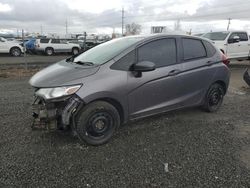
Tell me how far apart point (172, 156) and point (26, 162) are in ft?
6.50

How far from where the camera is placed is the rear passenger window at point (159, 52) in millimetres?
4137

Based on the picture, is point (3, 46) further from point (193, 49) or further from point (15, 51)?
point (193, 49)

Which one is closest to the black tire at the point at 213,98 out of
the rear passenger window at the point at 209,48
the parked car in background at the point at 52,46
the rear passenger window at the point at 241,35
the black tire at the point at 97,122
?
the rear passenger window at the point at 209,48

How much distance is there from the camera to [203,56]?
5004 millimetres

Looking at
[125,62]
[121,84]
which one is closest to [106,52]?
[125,62]

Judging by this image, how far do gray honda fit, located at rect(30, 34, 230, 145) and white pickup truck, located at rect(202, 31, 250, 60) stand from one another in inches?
342

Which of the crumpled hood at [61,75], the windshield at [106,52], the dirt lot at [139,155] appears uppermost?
the windshield at [106,52]

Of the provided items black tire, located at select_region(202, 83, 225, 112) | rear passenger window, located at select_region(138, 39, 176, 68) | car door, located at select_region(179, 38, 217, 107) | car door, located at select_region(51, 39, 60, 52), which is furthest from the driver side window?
car door, located at select_region(51, 39, 60, 52)

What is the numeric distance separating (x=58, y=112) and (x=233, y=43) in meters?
12.1

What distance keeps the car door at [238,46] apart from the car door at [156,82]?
981 cm

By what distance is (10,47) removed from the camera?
2041 cm

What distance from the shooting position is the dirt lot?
9.66 feet

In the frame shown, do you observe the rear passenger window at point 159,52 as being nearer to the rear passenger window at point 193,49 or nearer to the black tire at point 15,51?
the rear passenger window at point 193,49

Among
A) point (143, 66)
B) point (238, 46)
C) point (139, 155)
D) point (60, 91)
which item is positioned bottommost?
point (139, 155)
